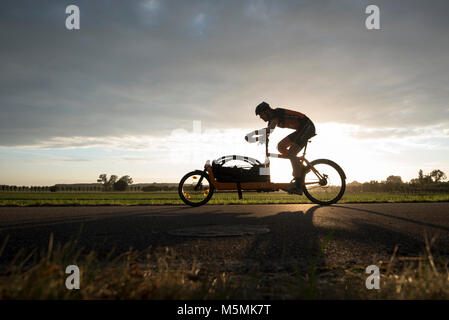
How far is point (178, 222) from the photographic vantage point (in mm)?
5855

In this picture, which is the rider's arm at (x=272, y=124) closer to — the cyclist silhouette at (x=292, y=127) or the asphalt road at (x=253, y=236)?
the cyclist silhouette at (x=292, y=127)

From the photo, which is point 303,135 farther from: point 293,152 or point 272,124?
point 272,124

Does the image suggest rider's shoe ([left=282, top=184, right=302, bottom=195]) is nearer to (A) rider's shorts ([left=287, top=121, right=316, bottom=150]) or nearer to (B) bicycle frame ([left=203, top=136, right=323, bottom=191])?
(B) bicycle frame ([left=203, top=136, right=323, bottom=191])

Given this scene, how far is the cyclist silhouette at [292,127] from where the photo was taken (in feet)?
28.5

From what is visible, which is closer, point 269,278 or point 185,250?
point 269,278

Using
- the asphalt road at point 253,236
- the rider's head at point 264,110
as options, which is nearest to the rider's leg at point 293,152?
the rider's head at point 264,110

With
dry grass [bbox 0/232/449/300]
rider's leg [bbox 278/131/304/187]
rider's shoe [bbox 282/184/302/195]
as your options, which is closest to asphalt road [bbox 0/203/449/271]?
dry grass [bbox 0/232/449/300]

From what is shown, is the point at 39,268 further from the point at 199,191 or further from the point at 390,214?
the point at 199,191

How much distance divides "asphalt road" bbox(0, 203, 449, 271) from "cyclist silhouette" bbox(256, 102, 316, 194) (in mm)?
2475

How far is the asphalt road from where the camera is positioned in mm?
3611

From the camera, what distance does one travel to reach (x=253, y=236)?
457 cm

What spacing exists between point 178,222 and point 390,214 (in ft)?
14.2
